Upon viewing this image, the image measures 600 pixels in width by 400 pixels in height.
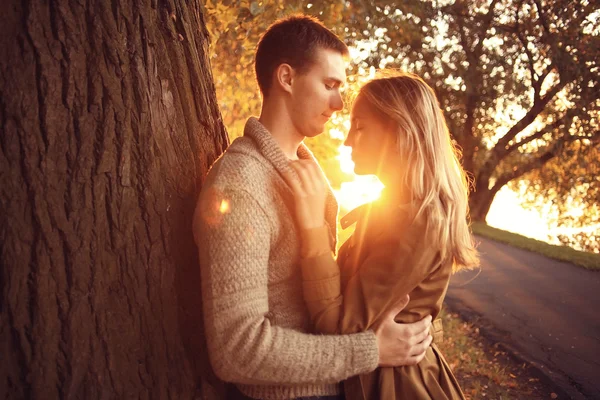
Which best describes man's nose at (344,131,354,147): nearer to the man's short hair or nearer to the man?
the man

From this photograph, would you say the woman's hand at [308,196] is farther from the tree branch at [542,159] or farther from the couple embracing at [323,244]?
the tree branch at [542,159]

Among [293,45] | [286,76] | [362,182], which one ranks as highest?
[293,45]

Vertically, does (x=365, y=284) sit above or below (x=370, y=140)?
below

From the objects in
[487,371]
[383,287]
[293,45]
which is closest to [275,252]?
[383,287]

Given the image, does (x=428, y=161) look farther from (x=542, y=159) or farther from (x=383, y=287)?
(x=542, y=159)

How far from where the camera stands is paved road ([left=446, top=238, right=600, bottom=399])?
5500mm

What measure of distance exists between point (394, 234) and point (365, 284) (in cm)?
24

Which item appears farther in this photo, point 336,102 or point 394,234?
point 336,102

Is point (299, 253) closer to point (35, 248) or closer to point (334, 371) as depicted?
point (334, 371)

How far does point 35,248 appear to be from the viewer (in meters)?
1.63

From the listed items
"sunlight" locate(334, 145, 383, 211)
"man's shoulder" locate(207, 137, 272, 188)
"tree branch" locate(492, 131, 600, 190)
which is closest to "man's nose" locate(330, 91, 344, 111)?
"sunlight" locate(334, 145, 383, 211)

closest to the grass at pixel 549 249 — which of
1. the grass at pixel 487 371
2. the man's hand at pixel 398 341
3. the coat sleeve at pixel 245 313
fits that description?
the grass at pixel 487 371

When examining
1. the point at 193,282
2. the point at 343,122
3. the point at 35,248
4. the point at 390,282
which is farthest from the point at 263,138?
the point at 343,122

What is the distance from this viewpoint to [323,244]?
75.8 inches
